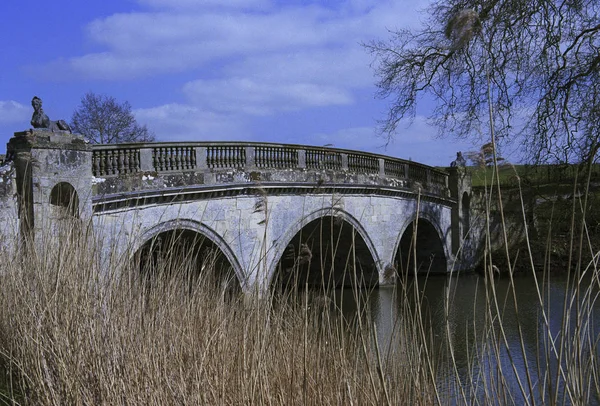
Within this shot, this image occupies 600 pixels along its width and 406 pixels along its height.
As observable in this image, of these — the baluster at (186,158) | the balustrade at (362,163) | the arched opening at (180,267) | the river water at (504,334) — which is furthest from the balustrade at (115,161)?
the balustrade at (362,163)

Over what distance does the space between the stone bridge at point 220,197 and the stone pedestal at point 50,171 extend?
0.04 ft

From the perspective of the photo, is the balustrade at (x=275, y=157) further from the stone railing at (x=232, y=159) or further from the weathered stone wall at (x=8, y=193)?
the weathered stone wall at (x=8, y=193)

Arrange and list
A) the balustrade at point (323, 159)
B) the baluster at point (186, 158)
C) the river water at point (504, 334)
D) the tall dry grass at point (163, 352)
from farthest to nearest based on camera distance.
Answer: the balustrade at point (323, 159) < the baluster at point (186, 158) < the tall dry grass at point (163, 352) < the river water at point (504, 334)

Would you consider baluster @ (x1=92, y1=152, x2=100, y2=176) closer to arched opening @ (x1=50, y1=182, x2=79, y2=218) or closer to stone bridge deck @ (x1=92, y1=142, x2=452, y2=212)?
stone bridge deck @ (x1=92, y1=142, x2=452, y2=212)

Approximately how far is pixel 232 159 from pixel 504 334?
8.47m

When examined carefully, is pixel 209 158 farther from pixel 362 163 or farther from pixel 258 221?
pixel 362 163

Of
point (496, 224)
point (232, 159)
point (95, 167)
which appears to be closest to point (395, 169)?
point (496, 224)

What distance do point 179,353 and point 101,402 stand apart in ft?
1.30

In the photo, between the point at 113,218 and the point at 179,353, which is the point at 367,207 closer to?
the point at 113,218

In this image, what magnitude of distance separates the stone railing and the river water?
2.35 m

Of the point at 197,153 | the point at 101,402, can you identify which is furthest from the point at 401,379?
the point at 197,153

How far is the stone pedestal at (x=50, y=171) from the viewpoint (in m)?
7.34

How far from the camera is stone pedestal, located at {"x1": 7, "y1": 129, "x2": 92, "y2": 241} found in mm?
7340

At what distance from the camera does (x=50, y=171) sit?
24.8 ft
